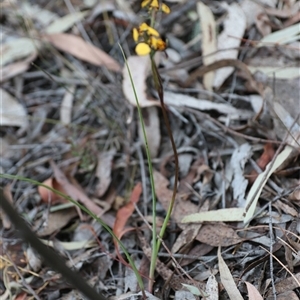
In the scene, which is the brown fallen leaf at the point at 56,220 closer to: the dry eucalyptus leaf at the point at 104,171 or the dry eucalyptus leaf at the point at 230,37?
the dry eucalyptus leaf at the point at 104,171

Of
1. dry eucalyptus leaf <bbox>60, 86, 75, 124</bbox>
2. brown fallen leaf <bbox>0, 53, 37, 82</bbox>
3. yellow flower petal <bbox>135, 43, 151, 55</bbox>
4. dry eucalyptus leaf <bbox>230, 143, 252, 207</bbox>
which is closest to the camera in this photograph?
yellow flower petal <bbox>135, 43, 151, 55</bbox>

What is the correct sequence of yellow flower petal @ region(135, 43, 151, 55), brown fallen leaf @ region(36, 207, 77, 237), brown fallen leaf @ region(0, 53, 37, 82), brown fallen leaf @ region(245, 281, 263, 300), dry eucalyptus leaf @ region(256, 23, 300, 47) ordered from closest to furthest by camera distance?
brown fallen leaf @ region(245, 281, 263, 300) < yellow flower petal @ region(135, 43, 151, 55) < brown fallen leaf @ region(36, 207, 77, 237) < dry eucalyptus leaf @ region(256, 23, 300, 47) < brown fallen leaf @ region(0, 53, 37, 82)

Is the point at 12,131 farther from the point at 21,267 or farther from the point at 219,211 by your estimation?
the point at 219,211

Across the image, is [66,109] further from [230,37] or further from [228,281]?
[228,281]

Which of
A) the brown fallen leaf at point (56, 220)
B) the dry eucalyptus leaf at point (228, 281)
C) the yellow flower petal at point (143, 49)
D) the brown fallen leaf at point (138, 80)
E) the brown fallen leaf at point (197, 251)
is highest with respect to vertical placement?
the yellow flower petal at point (143, 49)

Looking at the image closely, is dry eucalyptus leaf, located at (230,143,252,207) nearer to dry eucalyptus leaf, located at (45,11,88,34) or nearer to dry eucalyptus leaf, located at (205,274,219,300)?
dry eucalyptus leaf, located at (205,274,219,300)

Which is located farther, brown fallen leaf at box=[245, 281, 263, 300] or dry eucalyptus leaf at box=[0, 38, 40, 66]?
dry eucalyptus leaf at box=[0, 38, 40, 66]

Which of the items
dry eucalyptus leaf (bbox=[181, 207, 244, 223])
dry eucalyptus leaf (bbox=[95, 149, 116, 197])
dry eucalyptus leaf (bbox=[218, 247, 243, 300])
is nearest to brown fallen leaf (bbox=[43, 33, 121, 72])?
dry eucalyptus leaf (bbox=[95, 149, 116, 197])

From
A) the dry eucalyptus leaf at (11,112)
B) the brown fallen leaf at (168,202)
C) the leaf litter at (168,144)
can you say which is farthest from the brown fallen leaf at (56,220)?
the dry eucalyptus leaf at (11,112)
